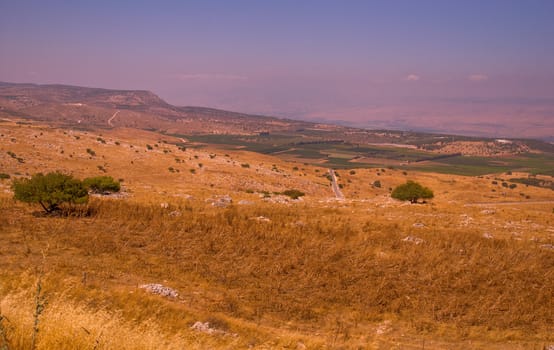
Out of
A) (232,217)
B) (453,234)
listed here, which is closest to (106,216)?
(232,217)

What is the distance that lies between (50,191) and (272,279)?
49.8 feet

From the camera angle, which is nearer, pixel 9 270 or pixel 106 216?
pixel 9 270

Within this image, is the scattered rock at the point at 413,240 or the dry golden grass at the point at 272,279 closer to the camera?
the dry golden grass at the point at 272,279

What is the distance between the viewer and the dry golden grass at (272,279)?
30.1 ft

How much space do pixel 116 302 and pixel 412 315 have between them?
940 centimetres

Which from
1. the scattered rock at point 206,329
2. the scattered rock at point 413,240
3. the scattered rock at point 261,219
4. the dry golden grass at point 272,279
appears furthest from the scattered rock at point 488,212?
the scattered rock at point 206,329

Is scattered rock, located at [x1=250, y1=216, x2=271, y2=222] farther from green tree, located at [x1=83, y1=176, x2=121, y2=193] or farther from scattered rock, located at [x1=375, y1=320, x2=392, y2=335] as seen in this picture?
green tree, located at [x1=83, y1=176, x2=121, y2=193]

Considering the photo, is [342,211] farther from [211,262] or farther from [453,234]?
[211,262]

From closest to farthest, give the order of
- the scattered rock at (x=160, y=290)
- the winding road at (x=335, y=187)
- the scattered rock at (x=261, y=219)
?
1. the scattered rock at (x=160, y=290)
2. the scattered rock at (x=261, y=219)
3. the winding road at (x=335, y=187)

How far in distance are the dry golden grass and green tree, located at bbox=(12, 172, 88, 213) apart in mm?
1153

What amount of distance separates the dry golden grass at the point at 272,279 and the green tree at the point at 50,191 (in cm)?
115

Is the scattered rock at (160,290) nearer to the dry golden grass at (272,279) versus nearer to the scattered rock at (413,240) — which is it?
the dry golden grass at (272,279)

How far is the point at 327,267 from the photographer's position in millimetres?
15969

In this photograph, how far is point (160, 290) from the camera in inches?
479
